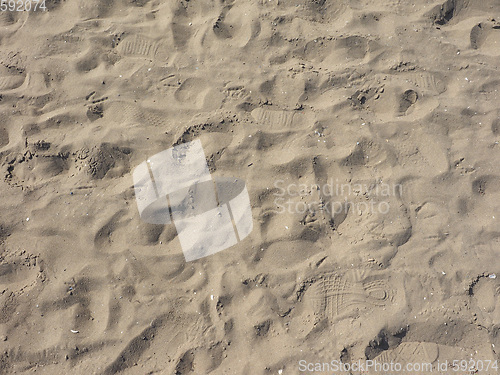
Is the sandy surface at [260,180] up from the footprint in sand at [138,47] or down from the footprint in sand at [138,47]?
down

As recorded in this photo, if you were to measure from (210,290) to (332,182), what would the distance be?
1.25 m

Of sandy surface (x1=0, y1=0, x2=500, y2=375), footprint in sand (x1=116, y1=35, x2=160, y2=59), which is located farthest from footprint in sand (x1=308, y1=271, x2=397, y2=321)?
footprint in sand (x1=116, y1=35, x2=160, y2=59)

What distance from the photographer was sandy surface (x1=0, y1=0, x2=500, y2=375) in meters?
2.23

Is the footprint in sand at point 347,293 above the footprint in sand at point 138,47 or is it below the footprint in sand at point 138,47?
below

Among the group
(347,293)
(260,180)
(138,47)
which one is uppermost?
(138,47)

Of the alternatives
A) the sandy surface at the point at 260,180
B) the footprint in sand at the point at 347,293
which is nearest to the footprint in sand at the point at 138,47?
the sandy surface at the point at 260,180

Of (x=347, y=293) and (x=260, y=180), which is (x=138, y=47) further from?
(x=347, y=293)

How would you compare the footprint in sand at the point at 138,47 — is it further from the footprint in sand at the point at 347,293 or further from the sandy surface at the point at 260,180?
the footprint in sand at the point at 347,293

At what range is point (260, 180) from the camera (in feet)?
8.05

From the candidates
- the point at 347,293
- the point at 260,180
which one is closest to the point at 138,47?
the point at 260,180

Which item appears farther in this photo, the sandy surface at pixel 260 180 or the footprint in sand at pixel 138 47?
the footprint in sand at pixel 138 47

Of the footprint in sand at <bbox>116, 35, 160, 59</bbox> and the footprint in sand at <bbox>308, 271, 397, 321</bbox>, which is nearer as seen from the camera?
the footprint in sand at <bbox>308, 271, 397, 321</bbox>

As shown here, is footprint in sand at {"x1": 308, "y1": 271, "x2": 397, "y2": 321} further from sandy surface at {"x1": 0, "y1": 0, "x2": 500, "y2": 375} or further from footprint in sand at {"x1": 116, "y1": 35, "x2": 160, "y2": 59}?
footprint in sand at {"x1": 116, "y1": 35, "x2": 160, "y2": 59}

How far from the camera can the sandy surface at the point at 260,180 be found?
2.23m
